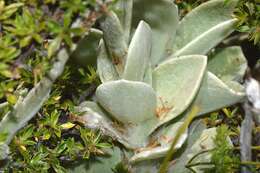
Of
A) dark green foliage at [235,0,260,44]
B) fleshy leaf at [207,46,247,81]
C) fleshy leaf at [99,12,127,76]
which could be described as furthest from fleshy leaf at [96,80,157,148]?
dark green foliage at [235,0,260,44]

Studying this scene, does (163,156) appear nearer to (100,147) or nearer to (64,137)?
(100,147)

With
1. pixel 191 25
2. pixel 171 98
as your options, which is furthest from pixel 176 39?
pixel 171 98

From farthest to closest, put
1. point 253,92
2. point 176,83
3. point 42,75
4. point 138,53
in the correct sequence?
1. point 253,92
2. point 176,83
3. point 138,53
4. point 42,75

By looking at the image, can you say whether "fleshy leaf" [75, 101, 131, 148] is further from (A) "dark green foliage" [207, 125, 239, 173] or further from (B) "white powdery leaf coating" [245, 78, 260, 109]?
(B) "white powdery leaf coating" [245, 78, 260, 109]

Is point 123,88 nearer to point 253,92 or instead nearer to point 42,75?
point 42,75

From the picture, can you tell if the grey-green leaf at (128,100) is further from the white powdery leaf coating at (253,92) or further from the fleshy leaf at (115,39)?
the white powdery leaf coating at (253,92)

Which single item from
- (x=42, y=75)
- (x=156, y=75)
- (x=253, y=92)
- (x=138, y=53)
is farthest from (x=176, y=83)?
(x=42, y=75)
